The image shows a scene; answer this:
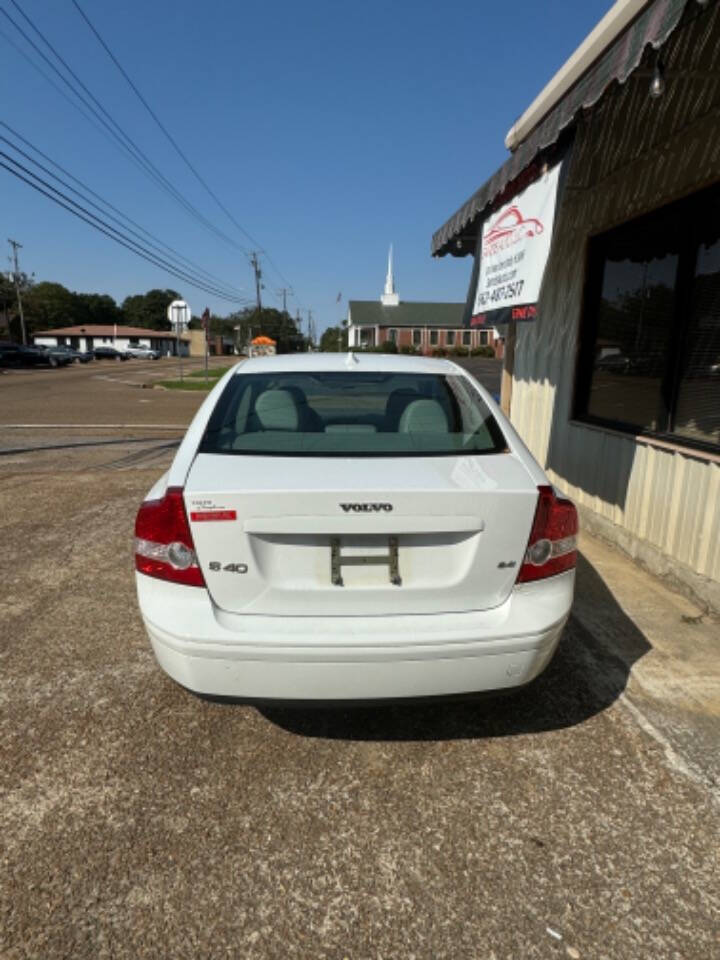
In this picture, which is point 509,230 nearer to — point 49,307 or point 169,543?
point 169,543

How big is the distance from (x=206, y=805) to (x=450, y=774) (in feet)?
2.94

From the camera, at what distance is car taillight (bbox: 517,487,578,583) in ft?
6.91

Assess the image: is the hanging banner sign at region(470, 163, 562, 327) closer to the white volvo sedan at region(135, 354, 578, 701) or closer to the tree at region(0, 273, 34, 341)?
the white volvo sedan at region(135, 354, 578, 701)

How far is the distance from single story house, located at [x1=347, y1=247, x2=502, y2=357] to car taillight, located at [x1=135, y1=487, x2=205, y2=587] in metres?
66.1

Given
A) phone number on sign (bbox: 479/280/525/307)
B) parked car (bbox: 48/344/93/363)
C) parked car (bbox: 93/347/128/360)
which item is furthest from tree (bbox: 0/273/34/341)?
phone number on sign (bbox: 479/280/525/307)

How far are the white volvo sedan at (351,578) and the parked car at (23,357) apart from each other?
157 ft

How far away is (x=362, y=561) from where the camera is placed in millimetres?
2018

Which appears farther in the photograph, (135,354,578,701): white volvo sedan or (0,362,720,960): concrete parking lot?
(135,354,578,701): white volvo sedan

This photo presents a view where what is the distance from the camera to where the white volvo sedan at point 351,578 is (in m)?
1.97

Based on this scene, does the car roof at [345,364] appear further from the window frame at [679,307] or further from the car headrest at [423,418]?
the window frame at [679,307]

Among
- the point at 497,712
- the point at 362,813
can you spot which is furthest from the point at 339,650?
the point at 497,712

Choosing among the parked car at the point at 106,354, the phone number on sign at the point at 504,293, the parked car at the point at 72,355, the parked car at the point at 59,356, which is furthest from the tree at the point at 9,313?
the phone number on sign at the point at 504,293

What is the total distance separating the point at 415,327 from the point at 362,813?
71.6m

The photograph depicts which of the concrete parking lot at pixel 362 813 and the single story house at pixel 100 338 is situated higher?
the single story house at pixel 100 338
